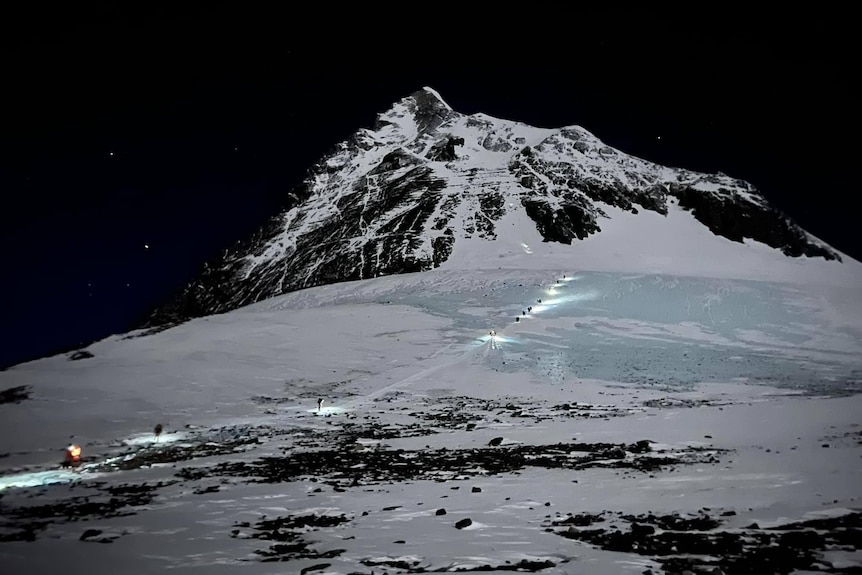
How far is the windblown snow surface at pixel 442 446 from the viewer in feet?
31.3

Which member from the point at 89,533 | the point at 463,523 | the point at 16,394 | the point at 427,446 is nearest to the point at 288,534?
the point at 463,523

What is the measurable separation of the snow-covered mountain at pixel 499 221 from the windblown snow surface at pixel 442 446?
50272 millimetres

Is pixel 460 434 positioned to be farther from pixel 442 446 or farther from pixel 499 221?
pixel 499 221

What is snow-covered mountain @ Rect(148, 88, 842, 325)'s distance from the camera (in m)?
105

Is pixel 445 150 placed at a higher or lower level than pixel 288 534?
higher

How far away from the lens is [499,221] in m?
117

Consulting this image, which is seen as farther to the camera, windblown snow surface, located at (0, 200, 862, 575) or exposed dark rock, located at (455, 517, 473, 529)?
exposed dark rock, located at (455, 517, 473, 529)

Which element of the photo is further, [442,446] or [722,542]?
[442,446]

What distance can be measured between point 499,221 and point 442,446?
330 feet

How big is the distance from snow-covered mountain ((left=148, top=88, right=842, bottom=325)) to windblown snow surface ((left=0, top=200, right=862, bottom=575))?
50.3m

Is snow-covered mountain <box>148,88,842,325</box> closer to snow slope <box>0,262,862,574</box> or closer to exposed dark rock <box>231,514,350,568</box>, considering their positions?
snow slope <box>0,262,862,574</box>

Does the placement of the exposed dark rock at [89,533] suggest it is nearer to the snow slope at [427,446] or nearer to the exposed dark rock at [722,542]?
the snow slope at [427,446]

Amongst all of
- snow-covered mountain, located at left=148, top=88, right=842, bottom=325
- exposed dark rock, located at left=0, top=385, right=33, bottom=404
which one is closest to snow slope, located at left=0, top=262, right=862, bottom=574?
exposed dark rock, located at left=0, top=385, right=33, bottom=404

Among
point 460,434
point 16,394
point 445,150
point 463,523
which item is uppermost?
point 445,150
